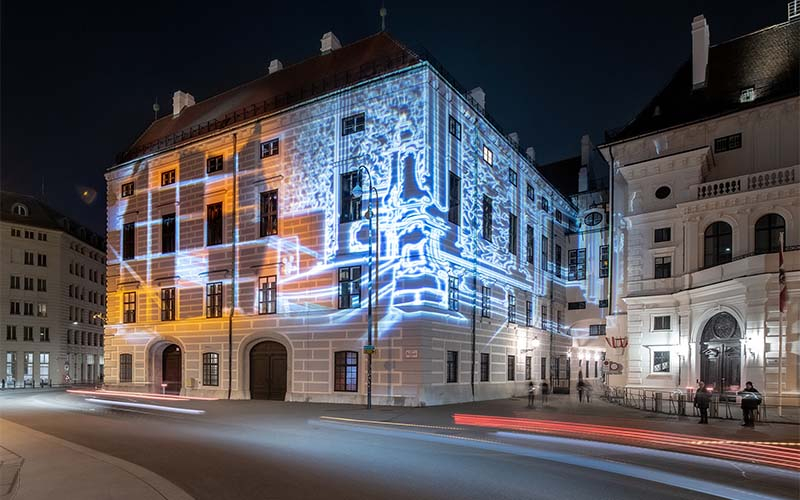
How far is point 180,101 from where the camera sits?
4541cm

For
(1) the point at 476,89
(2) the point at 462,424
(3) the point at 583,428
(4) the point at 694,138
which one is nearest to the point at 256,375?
(2) the point at 462,424

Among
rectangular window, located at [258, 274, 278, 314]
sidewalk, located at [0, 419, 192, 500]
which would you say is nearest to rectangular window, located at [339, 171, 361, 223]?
rectangular window, located at [258, 274, 278, 314]

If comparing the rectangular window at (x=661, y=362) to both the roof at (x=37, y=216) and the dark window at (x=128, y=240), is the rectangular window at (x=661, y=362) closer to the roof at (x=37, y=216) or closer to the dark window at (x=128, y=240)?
the dark window at (x=128, y=240)

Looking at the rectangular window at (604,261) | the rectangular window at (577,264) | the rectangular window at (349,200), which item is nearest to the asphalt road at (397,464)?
the rectangular window at (349,200)

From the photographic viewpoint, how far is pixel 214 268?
33.6 m

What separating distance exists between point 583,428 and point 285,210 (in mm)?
19287

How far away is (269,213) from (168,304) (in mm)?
Answer: 9880

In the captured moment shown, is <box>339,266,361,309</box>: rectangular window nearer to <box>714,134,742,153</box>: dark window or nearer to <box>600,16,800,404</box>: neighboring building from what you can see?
<box>600,16,800,404</box>: neighboring building

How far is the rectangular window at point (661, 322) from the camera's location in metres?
33.5

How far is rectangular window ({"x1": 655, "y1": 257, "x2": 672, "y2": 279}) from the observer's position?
34000mm

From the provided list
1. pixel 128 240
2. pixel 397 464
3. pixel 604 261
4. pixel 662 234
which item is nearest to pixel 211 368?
pixel 128 240

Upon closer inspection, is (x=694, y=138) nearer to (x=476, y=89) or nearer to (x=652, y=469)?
(x=476, y=89)

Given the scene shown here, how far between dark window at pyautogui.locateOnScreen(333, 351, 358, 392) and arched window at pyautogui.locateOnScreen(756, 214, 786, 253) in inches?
838

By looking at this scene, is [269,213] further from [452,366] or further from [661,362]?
[661,362]
